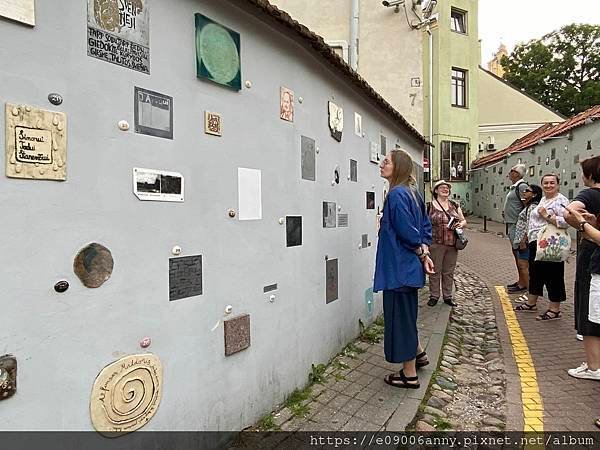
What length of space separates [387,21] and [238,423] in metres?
16.1

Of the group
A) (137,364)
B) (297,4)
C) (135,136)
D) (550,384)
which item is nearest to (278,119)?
(135,136)

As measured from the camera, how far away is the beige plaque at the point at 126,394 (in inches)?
75.2

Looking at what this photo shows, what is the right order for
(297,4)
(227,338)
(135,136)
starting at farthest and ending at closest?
(297,4) → (227,338) → (135,136)

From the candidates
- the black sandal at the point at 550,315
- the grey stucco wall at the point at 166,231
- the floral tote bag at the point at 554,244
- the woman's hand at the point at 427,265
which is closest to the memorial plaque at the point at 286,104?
the grey stucco wall at the point at 166,231

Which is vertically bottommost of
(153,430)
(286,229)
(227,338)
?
(153,430)

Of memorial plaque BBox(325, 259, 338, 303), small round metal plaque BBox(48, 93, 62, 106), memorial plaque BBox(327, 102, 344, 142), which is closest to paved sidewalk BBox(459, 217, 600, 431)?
memorial plaque BBox(325, 259, 338, 303)

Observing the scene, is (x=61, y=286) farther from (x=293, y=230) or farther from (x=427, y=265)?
(x=427, y=265)

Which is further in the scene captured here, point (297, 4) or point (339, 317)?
point (297, 4)

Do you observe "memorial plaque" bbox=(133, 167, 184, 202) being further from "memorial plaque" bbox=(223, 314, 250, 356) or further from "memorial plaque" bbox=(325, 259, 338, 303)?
"memorial plaque" bbox=(325, 259, 338, 303)

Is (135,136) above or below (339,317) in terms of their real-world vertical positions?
above

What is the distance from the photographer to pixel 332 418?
9.88 feet

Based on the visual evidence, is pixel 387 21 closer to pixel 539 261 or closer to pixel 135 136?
pixel 539 261

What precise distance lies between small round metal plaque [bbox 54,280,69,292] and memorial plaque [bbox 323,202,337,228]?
2.38m

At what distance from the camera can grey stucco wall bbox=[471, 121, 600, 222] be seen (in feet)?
37.1
